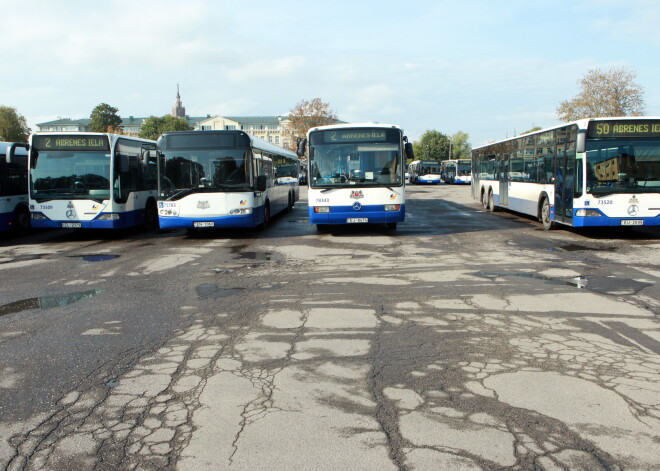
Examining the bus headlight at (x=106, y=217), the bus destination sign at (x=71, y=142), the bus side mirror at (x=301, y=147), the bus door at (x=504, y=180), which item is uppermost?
the bus destination sign at (x=71, y=142)

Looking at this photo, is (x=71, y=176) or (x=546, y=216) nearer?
(x=71, y=176)

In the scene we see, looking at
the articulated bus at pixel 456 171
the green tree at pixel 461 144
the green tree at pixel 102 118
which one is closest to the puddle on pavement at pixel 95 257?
the articulated bus at pixel 456 171

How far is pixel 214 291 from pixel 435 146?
122 m

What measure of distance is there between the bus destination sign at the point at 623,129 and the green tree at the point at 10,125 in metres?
103

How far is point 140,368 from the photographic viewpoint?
4.78 meters

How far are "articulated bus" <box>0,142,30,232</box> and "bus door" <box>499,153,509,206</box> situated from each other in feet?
51.4

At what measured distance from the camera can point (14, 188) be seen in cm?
1571

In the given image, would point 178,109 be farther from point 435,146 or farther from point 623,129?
point 623,129

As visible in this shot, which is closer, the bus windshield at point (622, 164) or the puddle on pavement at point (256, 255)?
the puddle on pavement at point (256, 255)

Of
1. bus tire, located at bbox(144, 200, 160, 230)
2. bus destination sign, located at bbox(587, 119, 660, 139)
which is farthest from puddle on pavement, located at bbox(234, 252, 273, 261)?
bus destination sign, located at bbox(587, 119, 660, 139)

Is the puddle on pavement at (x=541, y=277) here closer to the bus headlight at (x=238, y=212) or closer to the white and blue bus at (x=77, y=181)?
the bus headlight at (x=238, y=212)

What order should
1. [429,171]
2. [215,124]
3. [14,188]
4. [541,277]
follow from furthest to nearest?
[215,124] < [429,171] < [14,188] < [541,277]

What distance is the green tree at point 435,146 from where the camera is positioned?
126 metres

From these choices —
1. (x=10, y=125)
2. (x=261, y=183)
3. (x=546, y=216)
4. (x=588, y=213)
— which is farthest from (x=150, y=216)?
(x=10, y=125)
